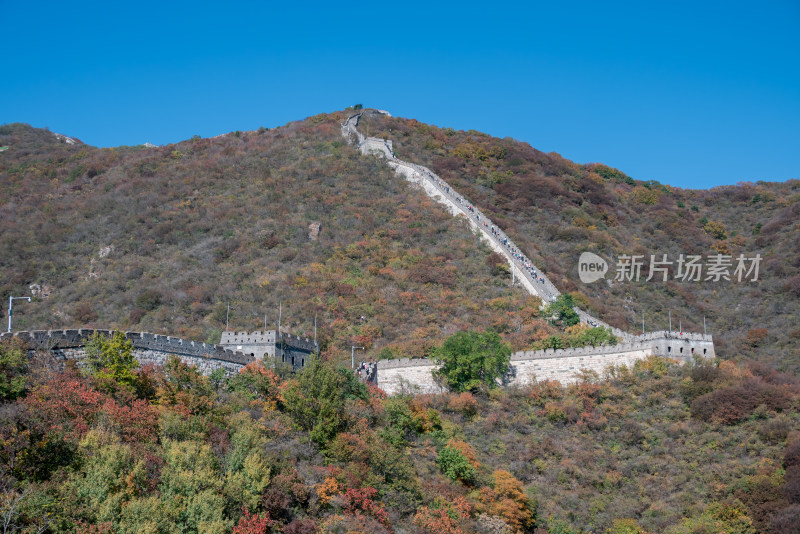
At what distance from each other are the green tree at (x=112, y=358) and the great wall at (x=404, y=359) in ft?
1.63

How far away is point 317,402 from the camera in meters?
36.4

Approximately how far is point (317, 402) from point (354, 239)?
38.5 meters

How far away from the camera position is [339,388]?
38656 mm

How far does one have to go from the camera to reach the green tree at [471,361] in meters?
47.8

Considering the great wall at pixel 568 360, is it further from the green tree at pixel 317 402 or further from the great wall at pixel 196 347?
the green tree at pixel 317 402

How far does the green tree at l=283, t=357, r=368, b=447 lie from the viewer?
35438 mm

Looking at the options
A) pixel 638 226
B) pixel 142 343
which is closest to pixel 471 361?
pixel 142 343

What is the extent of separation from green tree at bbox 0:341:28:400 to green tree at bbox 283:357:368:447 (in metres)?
11.1

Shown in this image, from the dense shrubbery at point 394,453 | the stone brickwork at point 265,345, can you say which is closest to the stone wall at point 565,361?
the dense shrubbery at point 394,453

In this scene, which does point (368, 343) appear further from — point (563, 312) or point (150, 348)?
point (150, 348)

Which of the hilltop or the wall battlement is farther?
the hilltop

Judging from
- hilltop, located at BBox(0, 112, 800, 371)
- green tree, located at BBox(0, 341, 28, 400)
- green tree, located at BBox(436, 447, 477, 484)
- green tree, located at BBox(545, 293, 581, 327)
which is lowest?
green tree, located at BBox(436, 447, 477, 484)

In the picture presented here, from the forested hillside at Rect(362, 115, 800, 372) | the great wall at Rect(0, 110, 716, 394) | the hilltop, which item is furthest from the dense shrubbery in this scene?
the forested hillside at Rect(362, 115, 800, 372)

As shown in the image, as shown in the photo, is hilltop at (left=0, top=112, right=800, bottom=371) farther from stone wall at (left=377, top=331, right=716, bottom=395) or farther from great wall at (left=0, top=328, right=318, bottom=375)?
great wall at (left=0, top=328, right=318, bottom=375)
